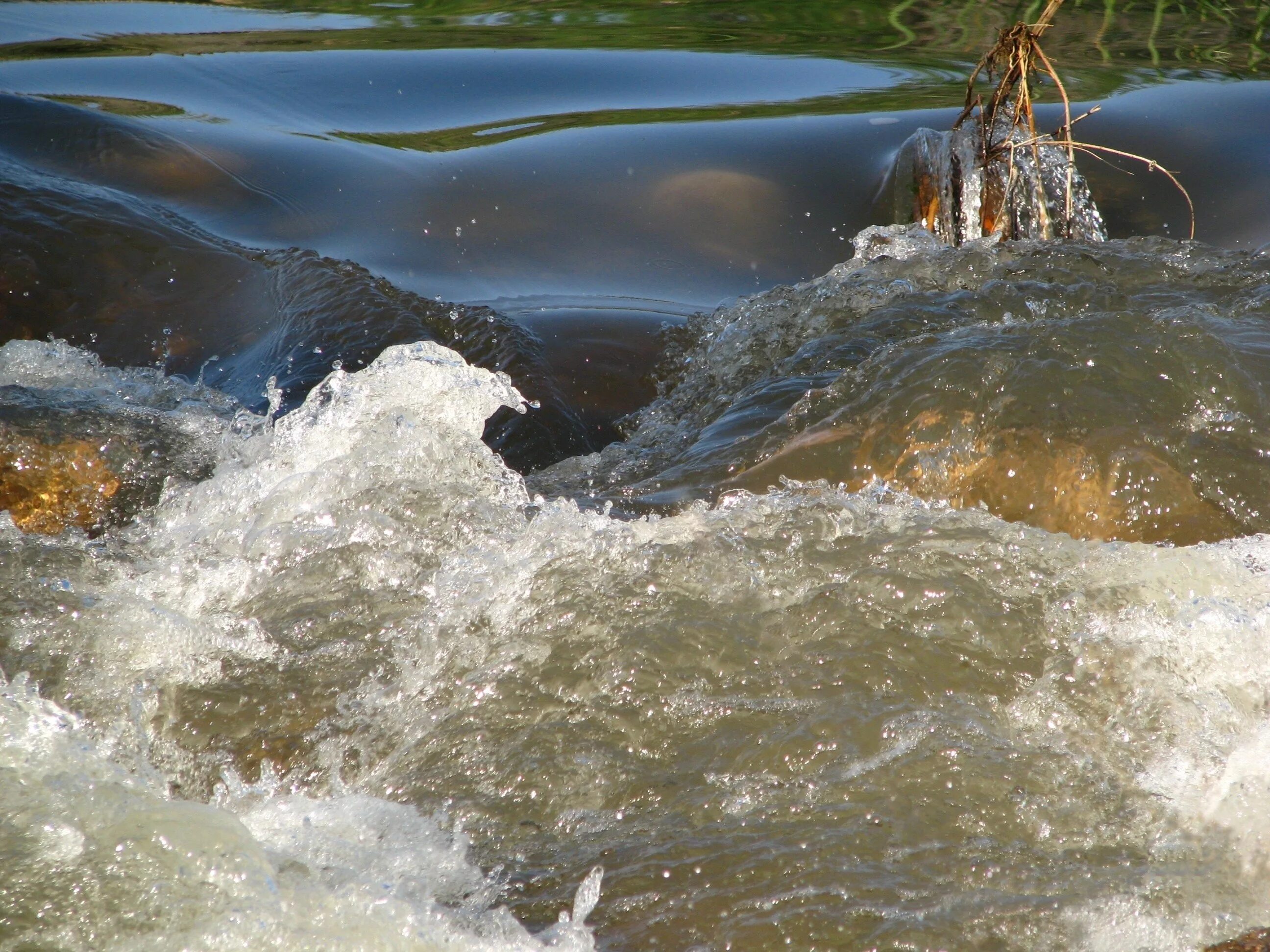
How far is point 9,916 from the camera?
4.50ft

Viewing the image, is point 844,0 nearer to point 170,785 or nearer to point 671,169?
point 671,169

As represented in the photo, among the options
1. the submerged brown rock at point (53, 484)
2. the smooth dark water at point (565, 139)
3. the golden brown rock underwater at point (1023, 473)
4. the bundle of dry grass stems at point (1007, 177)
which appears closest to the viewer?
the golden brown rock underwater at point (1023, 473)

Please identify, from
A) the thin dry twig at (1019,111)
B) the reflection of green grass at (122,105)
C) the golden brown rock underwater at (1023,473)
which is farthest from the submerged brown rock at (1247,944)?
the reflection of green grass at (122,105)

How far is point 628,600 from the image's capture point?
2098 mm

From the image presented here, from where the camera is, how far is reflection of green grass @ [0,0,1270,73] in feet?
25.0

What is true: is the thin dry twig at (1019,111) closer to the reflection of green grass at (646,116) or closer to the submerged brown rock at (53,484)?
the reflection of green grass at (646,116)

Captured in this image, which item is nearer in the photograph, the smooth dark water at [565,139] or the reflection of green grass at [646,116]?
the smooth dark water at [565,139]

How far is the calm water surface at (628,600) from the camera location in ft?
5.09

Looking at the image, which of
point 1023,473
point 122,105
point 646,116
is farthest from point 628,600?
point 122,105

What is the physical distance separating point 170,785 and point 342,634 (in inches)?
15.2

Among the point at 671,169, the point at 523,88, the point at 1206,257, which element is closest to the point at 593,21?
the point at 523,88

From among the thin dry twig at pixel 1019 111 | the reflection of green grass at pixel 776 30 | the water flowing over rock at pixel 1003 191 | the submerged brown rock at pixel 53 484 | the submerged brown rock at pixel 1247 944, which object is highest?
the reflection of green grass at pixel 776 30

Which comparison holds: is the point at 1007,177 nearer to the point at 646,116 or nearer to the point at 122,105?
the point at 646,116

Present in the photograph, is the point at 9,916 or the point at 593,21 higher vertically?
the point at 593,21
